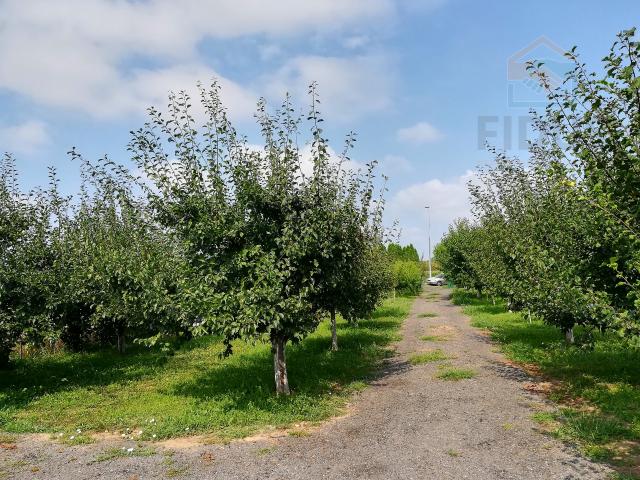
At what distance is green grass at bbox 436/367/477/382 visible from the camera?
1195 cm

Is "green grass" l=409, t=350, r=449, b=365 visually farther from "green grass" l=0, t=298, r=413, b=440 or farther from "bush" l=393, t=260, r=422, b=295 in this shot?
"bush" l=393, t=260, r=422, b=295

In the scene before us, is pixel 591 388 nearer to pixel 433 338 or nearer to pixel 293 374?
pixel 293 374

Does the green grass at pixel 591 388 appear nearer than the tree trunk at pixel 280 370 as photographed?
Yes

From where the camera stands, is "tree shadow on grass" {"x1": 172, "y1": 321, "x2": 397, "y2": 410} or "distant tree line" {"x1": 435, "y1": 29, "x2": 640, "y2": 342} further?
"tree shadow on grass" {"x1": 172, "y1": 321, "x2": 397, "y2": 410}

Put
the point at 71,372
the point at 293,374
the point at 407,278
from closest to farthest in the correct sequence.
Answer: the point at 293,374 → the point at 71,372 → the point at 407,278

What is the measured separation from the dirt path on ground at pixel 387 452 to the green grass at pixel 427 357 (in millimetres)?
4076

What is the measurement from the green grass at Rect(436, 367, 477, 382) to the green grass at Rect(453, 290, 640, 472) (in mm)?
1897

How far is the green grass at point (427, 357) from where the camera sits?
47.3ft

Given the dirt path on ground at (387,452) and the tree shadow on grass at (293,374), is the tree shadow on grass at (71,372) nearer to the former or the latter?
the tree shadow on grass at (293,374)

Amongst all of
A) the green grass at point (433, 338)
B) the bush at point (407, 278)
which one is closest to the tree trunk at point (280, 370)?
the green grass at point (433, 338)

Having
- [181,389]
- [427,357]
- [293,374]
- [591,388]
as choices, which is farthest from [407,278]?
[181,389]

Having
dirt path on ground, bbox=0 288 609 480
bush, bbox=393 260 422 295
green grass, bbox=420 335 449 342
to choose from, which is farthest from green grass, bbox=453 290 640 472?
bush, bbox=393 260 422 295

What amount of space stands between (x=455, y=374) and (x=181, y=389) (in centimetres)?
691

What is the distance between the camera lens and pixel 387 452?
23.1ft
